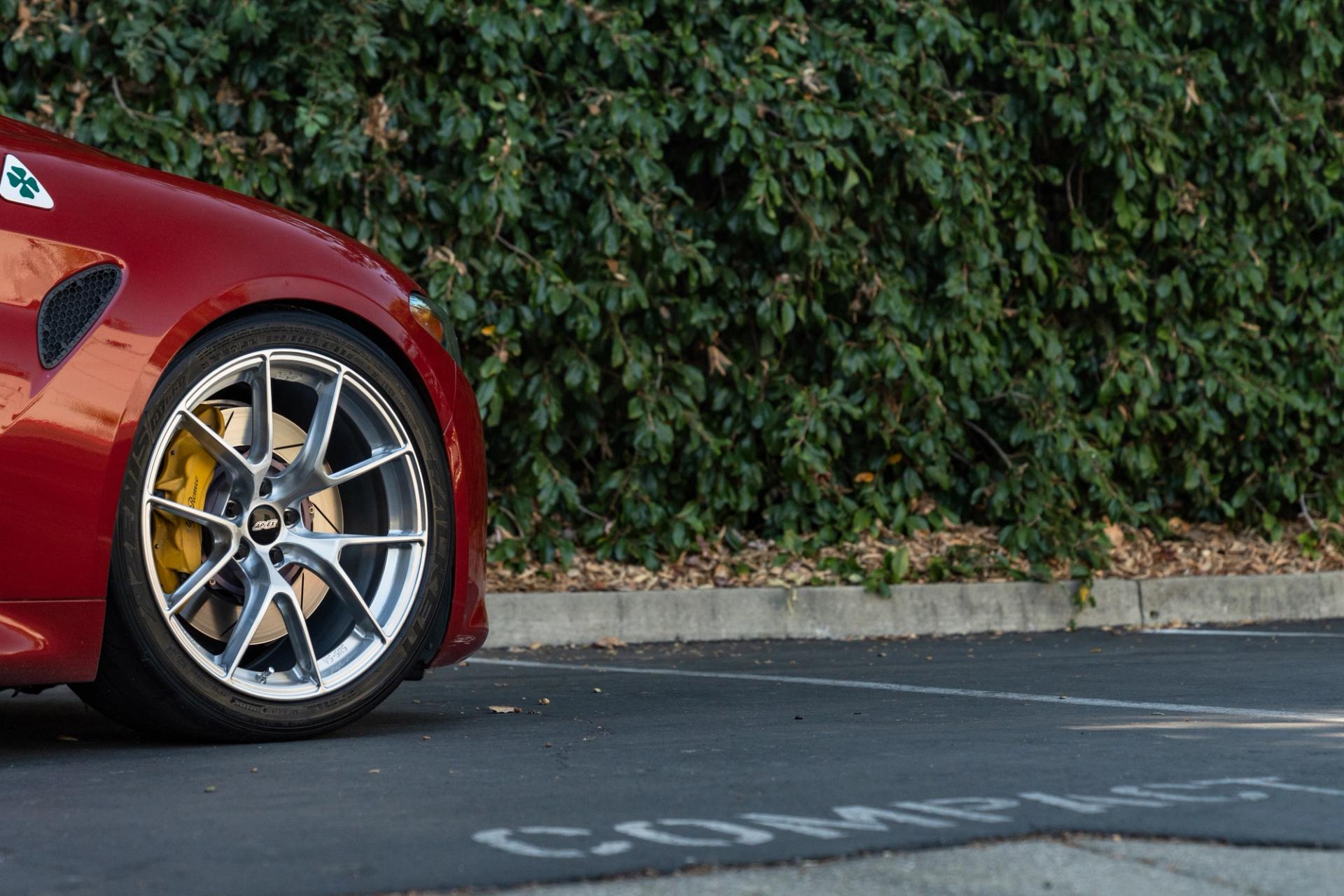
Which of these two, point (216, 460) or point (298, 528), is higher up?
point (216, 460)

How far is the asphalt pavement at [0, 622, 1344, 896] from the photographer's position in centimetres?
248

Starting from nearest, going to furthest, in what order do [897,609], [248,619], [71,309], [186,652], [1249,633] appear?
[71,309], [186,652], [248,619], [1249,633], [897,609]

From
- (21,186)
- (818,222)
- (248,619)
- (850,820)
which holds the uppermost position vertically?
(818,222)

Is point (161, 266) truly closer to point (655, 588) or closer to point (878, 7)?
point (655, 588)

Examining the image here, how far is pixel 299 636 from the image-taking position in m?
3.73

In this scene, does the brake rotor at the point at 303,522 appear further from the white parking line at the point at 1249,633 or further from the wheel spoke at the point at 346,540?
the white parking line at the point at 1249,633

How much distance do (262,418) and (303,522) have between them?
0.28m

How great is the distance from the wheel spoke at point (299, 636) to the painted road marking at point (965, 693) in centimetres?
178

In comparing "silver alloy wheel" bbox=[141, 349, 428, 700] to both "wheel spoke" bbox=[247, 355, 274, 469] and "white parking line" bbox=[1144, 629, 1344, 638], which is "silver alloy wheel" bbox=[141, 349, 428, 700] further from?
"white parking line" bbox=[1144, 629, 1344, 638]

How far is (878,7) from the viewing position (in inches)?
304

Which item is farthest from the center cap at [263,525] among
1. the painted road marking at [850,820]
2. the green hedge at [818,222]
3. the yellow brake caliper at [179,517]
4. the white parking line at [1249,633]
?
the white parking line at [1249,633]

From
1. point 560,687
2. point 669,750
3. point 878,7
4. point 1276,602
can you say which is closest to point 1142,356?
point 1276,602

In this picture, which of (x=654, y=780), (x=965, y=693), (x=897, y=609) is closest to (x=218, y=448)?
(x=654, y=780)

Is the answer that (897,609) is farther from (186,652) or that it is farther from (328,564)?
(186,652)
